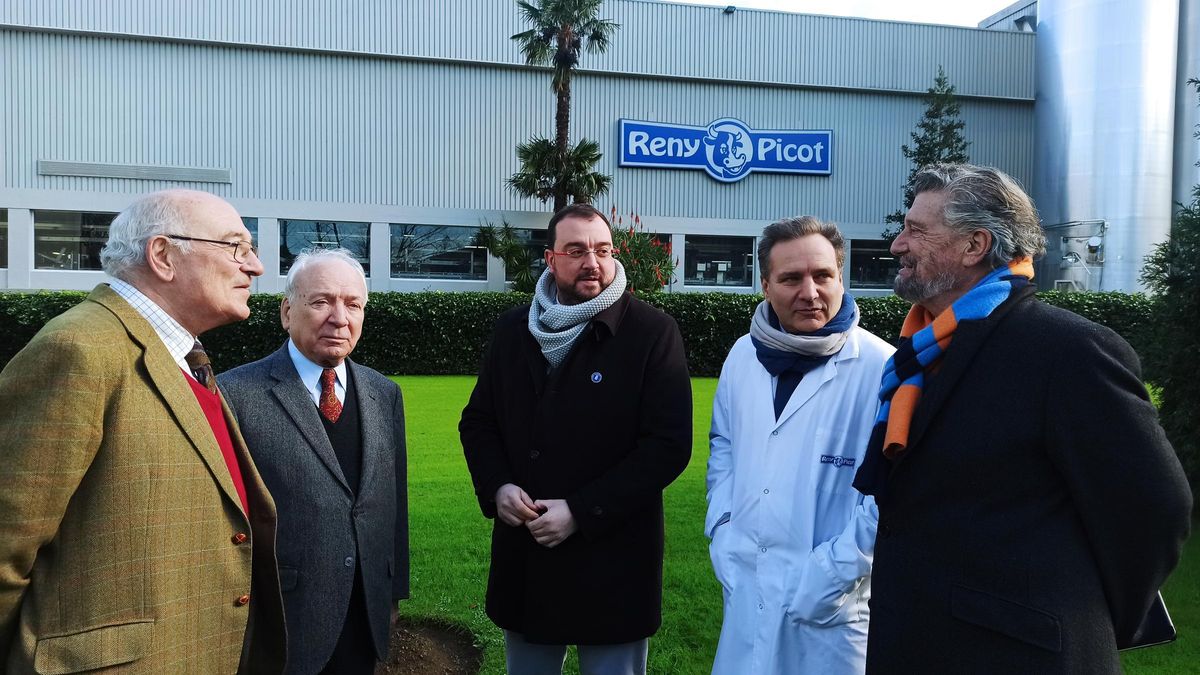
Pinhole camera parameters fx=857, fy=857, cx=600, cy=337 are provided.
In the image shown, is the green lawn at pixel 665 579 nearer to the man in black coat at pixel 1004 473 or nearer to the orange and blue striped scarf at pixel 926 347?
the man in black coat at pixel 1004 473

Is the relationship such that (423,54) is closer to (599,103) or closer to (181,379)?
(599,103)

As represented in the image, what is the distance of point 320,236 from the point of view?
22.4 metres

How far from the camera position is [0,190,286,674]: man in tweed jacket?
1.86 metres

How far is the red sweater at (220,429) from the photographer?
90.0 inches

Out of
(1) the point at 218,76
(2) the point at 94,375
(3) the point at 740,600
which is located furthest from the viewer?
(1) the point at 218,76

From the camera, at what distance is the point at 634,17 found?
932 inches

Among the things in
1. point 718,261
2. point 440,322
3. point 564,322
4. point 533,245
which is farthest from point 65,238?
point 564,322

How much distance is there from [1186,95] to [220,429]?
26886 millimetres

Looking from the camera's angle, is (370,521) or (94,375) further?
(370,521)

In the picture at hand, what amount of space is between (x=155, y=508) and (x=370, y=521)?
3.47 ft

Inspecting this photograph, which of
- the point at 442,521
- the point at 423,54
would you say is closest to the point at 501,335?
the point at 442,521

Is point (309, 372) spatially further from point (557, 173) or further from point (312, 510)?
point (557, 173)

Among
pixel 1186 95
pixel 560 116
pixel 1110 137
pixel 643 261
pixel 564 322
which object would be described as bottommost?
pixel 564 322

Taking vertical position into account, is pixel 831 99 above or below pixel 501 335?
above
